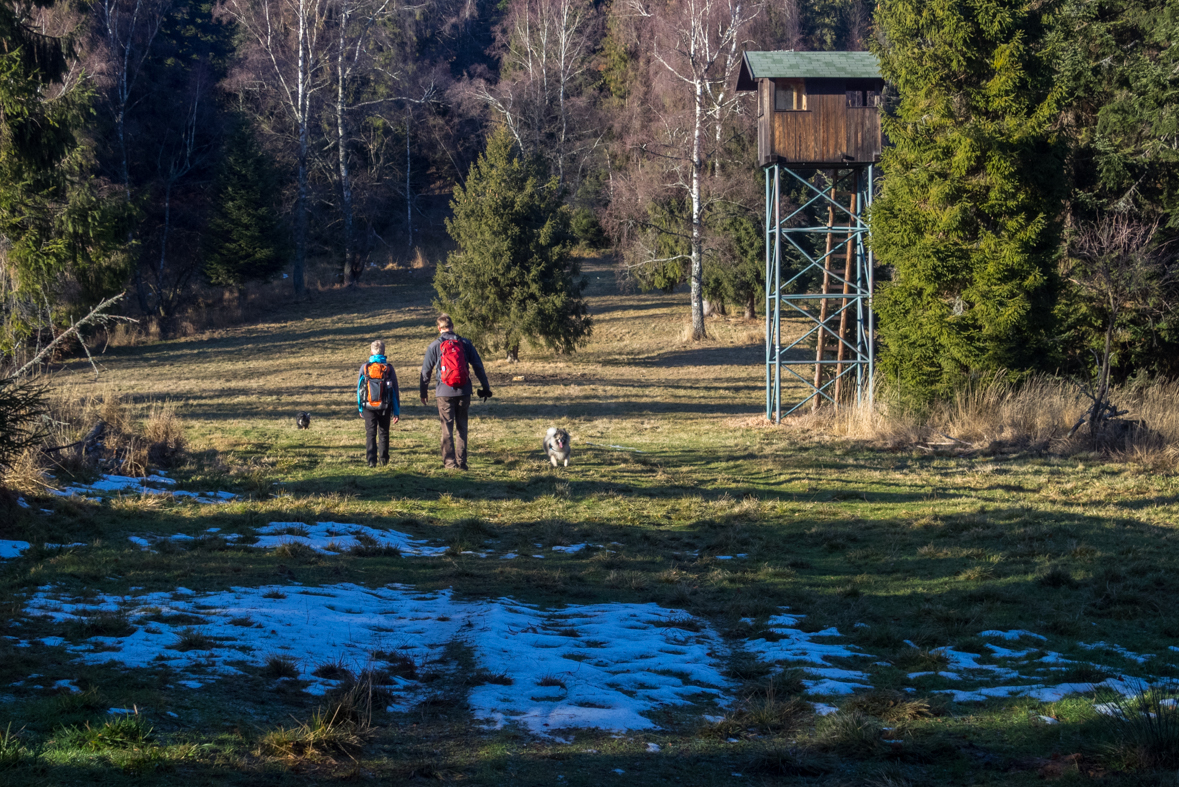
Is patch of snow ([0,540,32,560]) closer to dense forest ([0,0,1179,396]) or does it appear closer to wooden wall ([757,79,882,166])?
dense forest ([0,0,1179,396])

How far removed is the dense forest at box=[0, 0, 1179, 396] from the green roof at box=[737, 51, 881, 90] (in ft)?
2.66

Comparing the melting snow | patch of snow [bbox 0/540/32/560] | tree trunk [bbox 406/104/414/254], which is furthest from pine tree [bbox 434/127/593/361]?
the melting snow

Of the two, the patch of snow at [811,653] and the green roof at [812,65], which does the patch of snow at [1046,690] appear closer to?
the patch of snow at [811,653]

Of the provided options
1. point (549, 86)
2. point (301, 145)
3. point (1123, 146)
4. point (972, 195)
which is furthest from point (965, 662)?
point (549, 86)

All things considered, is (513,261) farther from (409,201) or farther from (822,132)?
(409,201)

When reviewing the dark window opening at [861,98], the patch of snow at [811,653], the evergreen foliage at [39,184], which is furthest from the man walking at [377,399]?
the dark window opening at [861,98]

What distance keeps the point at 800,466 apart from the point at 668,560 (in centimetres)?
604

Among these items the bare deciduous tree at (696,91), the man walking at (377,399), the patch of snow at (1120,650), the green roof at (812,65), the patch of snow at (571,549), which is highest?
the bare deciduous tree at (696,91)

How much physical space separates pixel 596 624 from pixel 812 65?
15.8m

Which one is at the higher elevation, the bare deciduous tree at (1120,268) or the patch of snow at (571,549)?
the bare deciduous tree at (1120,268)

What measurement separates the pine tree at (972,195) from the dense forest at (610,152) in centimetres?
5

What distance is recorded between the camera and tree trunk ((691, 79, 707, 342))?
31.8m

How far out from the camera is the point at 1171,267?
1938 centimetres

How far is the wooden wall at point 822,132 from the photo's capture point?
62.1ft
